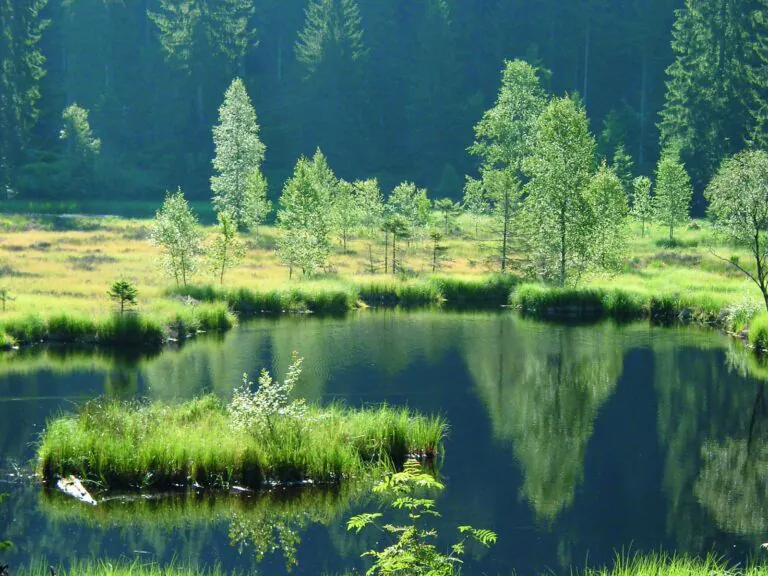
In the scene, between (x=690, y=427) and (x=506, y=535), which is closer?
(x=506, y=535)

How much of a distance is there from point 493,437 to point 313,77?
10980cm

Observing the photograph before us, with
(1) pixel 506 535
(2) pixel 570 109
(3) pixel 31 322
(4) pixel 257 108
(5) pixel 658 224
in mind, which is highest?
(4) pixel 257 108

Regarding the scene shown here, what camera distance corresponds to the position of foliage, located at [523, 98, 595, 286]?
59750 mm

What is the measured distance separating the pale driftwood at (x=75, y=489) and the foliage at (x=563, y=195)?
4088 cm

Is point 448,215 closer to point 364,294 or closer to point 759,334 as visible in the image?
point 364,294

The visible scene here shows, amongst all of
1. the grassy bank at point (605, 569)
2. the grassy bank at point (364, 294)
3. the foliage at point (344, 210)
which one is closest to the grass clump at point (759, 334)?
the grassy bank at point (364, 294)

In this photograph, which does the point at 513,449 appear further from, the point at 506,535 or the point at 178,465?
the point at 178,465

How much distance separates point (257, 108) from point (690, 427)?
10659cm

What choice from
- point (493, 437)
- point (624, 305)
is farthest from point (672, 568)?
point (624, 305)

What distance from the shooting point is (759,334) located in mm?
44969

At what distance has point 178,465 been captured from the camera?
80.9 ft

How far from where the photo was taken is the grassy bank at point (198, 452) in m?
24.6

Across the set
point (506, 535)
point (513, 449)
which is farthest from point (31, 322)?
point (506, 535)

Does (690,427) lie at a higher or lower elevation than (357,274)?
lower
